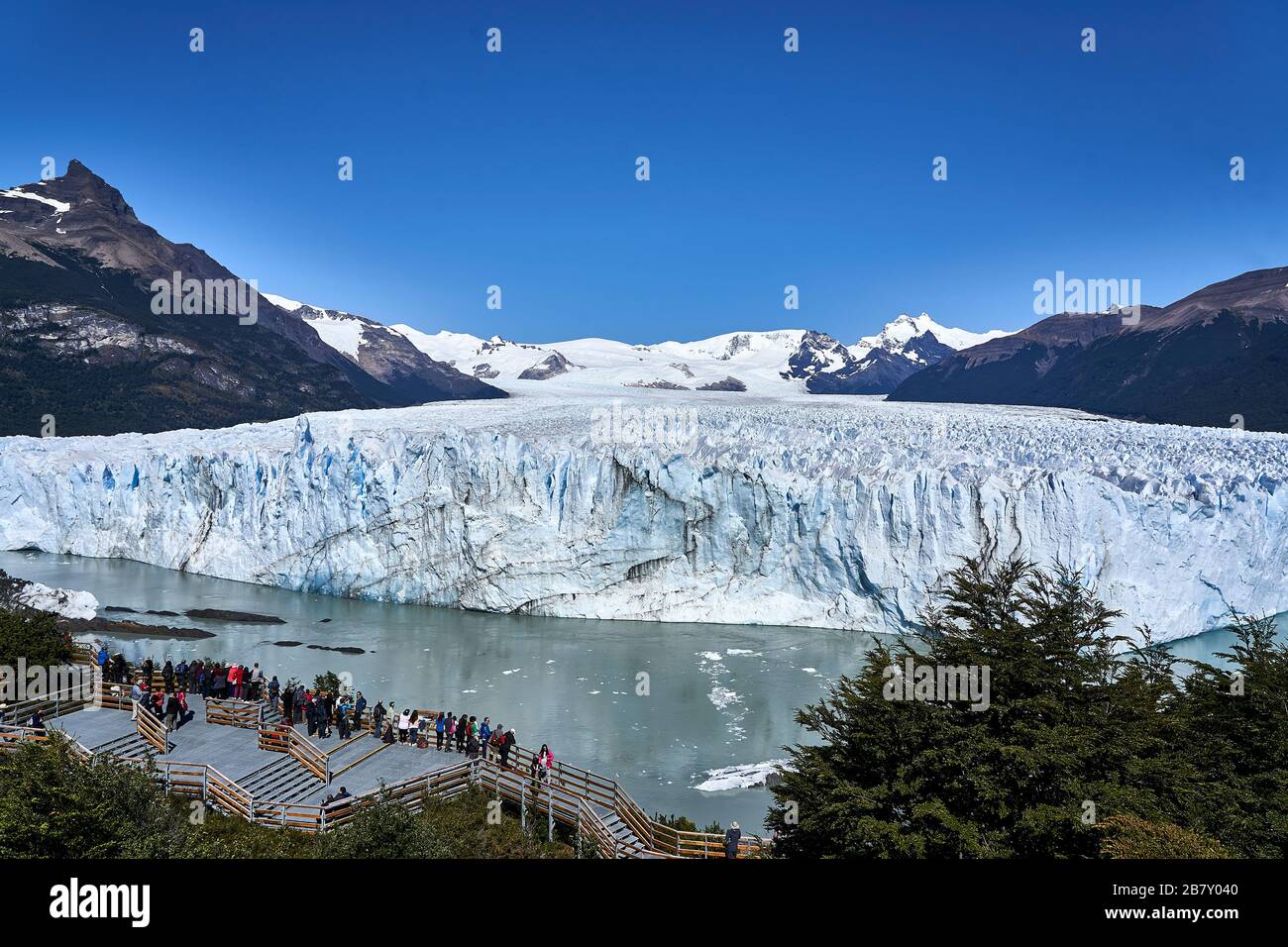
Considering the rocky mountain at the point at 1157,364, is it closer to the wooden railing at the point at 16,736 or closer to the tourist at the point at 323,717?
the tourist at the point at 323,717

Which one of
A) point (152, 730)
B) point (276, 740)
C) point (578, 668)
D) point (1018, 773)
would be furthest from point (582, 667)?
point (1018, 773)

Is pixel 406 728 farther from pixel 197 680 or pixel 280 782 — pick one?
pixel 197 680

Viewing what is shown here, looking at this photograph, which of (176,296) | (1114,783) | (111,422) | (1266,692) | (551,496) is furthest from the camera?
(176,296)

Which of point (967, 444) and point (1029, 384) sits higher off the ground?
point (1029, 384)

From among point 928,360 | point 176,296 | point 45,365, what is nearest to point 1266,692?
point 45,365

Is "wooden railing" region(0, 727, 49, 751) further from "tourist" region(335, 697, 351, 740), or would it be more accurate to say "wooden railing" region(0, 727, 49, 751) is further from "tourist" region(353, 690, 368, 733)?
"tourist" region(353, 690, 368, 733)

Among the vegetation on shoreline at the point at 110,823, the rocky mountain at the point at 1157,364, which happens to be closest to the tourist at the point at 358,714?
the vegetation on shoreline at the point at 110,823
